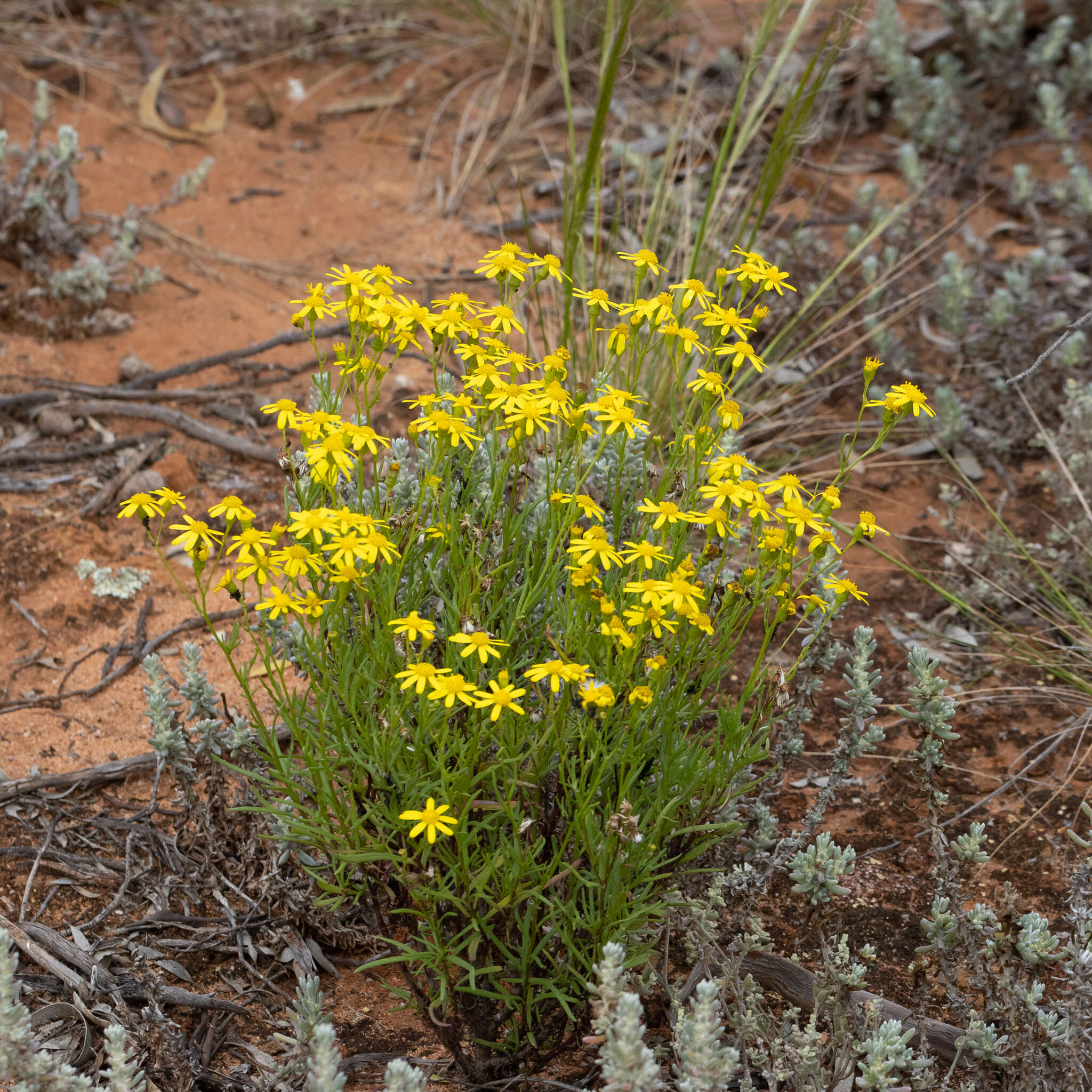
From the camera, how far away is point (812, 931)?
99.1 inches

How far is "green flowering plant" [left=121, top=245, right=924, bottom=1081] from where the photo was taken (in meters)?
1.83

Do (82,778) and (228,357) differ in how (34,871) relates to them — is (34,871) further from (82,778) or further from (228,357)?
(228,357)

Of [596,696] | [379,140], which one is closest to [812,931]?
[596,696]

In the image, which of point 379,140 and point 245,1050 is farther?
point 379,140

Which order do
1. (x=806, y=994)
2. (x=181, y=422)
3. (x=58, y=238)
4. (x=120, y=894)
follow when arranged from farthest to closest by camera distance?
(x=58, y=238)
(x=181, y=422)
(x=120, y=894)
(x=806, y=994)

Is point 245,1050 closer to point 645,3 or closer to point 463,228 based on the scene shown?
point 463,228

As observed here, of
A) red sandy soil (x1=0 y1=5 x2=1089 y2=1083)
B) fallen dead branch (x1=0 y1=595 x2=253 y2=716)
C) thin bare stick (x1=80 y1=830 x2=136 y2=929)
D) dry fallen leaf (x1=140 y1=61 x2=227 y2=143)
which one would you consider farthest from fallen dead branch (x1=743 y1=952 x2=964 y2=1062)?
dry fallen leaf (x1=140 y1=61 x2=227 y2=143)

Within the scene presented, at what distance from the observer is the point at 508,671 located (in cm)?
191

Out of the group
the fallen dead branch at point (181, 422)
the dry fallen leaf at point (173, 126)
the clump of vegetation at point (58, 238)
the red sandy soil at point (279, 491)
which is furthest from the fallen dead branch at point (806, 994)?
the dry fallen leaf at point (173, 126)

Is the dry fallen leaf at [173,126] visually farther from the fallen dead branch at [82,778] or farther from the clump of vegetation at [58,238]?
the fallen dead branch at [82,778]

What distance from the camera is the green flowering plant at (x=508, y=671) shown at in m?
1.83

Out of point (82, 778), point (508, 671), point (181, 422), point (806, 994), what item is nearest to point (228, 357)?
point (181, 422)

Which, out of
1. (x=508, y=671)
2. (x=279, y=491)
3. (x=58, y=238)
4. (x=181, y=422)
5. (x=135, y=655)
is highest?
(x=508, y=671)

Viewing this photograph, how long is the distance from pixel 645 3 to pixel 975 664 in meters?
4.14
